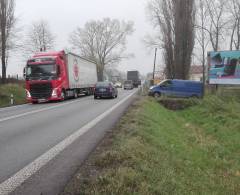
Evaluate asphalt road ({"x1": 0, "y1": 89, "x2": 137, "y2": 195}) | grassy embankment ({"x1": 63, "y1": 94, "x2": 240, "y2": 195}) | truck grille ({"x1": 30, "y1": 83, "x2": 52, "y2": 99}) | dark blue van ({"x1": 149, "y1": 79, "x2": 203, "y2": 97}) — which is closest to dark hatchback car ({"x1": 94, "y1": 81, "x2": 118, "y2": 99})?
dark blue van ({"x1": 149, "y1": 79, "x2": 203, "y2": 97})

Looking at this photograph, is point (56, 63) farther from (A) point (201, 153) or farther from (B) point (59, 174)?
(B) point (59, 174)

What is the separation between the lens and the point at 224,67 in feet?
100

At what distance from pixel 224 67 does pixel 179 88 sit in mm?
5646

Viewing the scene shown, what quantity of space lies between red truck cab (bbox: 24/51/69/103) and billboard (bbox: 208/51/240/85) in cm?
1472

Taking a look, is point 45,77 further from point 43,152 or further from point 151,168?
point 151,168

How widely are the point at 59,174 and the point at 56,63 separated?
19143mm

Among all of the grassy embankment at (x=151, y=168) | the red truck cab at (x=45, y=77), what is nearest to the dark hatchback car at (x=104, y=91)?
the red truck cab at (x=45, y=77)

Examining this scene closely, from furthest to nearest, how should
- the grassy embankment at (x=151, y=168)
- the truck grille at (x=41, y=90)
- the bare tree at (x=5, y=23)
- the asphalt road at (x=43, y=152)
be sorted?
the bare tree at (x=5, y=23)
the truck grille at (x=41, y=90)
the asphalt road at (x=43, y=152)
the grassy embankment at (x=151, y=168)

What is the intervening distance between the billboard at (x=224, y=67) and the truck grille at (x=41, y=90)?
15.6 m

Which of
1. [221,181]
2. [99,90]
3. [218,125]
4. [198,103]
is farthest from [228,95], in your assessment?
[221,181]

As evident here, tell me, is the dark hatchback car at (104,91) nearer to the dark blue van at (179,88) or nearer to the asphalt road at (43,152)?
the dark blue van at (179,88)

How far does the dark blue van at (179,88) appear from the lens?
2809 cm

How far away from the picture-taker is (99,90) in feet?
90.2

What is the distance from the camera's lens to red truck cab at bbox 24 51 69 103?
2342 cm
